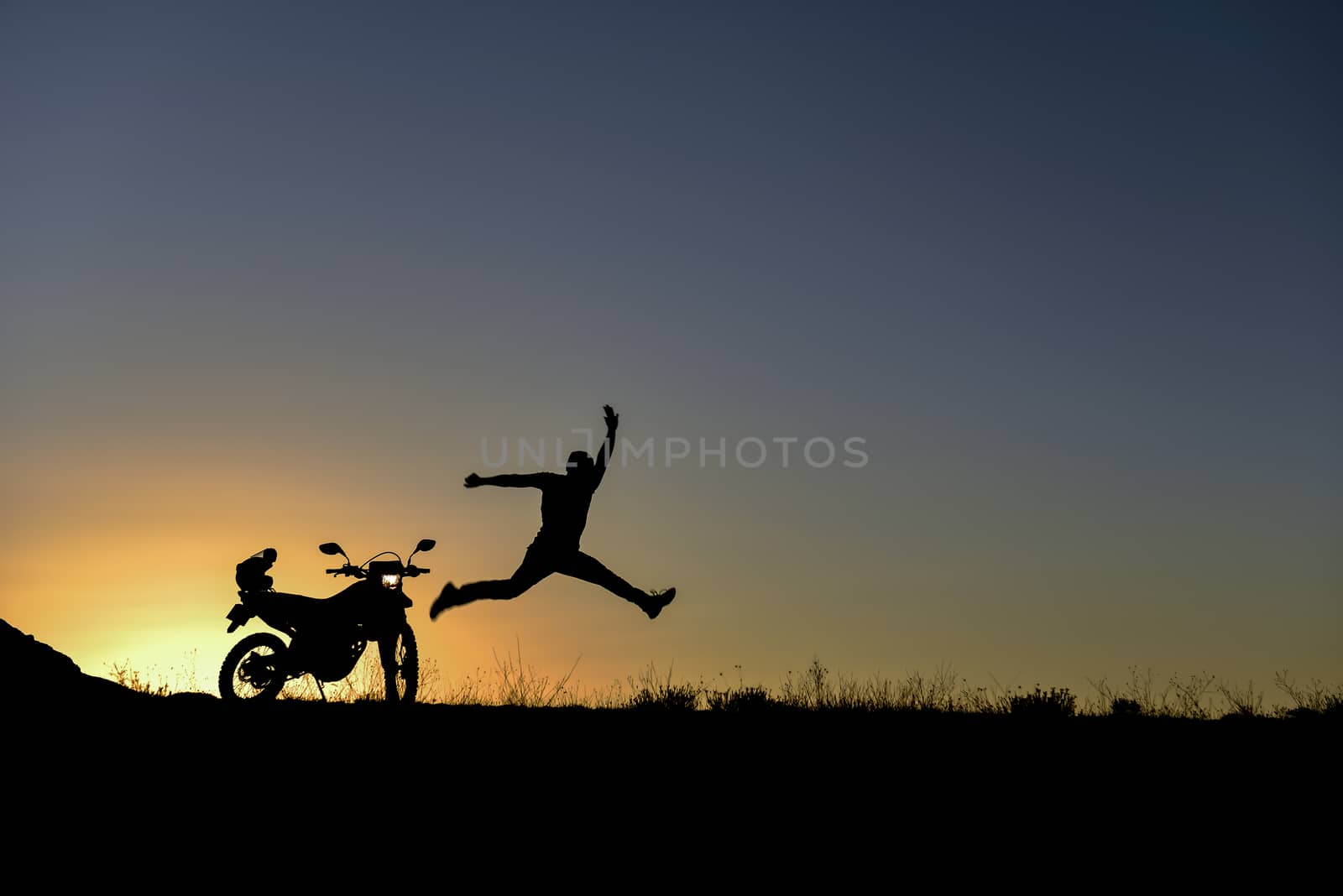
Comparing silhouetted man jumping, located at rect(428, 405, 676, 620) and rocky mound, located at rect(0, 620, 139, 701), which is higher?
silhouetted man jumping, located at rect(428, 405, 676, 620)

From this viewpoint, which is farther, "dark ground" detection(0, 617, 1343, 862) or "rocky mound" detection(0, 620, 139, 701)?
"rocky mound" detection(0, 620, 139, 701)

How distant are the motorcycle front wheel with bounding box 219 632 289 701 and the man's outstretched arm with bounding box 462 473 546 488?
318cm

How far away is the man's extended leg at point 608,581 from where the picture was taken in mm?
13367

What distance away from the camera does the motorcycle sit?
13250mm

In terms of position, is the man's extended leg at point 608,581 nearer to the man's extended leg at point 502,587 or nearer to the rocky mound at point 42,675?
the man's extended leg at point 502,587

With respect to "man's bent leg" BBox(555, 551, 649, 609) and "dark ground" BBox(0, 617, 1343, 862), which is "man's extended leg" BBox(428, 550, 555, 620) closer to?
"man's bent leg" BBox(555, 551, 649, 609)

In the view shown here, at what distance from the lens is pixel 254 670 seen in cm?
1323

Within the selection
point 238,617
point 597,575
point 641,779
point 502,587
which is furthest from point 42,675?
point 641,779

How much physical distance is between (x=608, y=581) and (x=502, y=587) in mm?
1254

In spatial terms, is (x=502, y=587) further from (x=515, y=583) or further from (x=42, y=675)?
(x=42, y=675)

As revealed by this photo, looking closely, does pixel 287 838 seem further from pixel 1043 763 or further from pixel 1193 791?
pixel 1193 791

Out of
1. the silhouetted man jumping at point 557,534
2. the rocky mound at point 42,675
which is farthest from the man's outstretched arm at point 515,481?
the rocky mound at point 42,675

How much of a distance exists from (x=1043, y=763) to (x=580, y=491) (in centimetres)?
587

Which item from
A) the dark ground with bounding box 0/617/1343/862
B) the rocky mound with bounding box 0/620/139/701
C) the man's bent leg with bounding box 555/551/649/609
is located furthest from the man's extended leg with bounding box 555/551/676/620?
the rocky mound with bounding box 0/620/139/701
